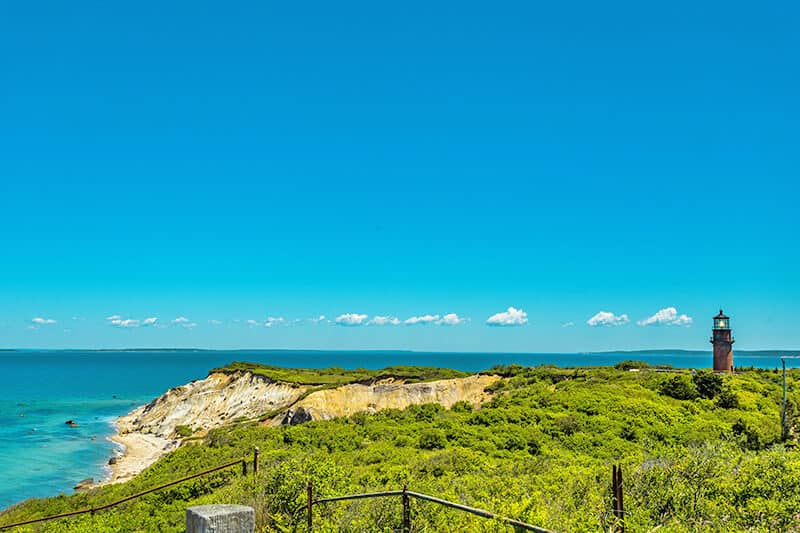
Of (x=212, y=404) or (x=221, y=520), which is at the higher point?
(x=221, y=520)

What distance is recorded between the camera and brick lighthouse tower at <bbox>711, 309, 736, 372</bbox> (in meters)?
40.1

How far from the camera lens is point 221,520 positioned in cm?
362

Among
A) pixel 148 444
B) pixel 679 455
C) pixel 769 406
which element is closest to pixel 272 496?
pixel 679 455

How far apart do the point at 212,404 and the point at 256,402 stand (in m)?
7.30

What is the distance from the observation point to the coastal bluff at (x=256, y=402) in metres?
39.1

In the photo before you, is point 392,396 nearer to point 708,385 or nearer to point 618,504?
point 708,385

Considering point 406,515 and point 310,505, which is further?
point 310,505

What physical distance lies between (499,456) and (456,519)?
10380 mm

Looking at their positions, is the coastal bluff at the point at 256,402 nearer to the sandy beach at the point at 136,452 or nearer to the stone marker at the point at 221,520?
the sandy beach at the point at 136,452

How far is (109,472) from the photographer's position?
124ft

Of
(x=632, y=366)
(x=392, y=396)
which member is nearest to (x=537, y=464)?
(x=392, y=396)

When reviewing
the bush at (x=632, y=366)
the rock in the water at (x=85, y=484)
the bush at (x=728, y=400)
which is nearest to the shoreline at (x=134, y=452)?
the rock in the water at (x=85, y=484)

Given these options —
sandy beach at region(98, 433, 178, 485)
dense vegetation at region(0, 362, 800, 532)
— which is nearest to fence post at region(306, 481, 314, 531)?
dense vegetation at region(0, 362, 800, 532)

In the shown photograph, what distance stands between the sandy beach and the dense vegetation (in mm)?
14234
